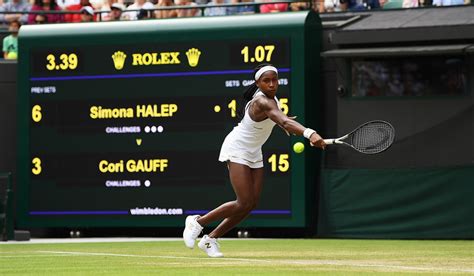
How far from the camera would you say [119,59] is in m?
22.8

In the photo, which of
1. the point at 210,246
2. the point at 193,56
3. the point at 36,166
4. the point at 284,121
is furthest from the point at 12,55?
the point at 284,121

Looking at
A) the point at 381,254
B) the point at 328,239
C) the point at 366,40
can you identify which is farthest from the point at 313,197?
the point at 381,254

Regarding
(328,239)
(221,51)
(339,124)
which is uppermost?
(221,51)

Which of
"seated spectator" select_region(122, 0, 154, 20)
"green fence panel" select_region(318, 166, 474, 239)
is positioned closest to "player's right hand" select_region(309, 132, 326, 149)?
"green fence panel" select_region(318, 166, 474, 239)

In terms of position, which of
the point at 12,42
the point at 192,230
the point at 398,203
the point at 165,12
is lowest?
the point at 398,203

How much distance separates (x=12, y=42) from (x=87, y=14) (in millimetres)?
1616

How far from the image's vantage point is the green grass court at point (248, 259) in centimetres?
1163

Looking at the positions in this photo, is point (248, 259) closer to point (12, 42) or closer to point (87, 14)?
point (87, 14)

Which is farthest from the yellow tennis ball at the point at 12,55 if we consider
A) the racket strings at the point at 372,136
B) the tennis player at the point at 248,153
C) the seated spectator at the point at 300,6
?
the racket strings at the point at 372,136

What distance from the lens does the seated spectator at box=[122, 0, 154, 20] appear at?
24.3 metres

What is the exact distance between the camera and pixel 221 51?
22.1 m

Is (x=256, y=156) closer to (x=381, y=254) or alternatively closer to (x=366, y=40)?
(x=381, y=254)

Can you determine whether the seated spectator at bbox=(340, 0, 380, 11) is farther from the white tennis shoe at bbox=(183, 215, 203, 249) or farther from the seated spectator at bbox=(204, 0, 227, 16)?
the white tennis shoe at bbox=(183, 215, 203, 249)

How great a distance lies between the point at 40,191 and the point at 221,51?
433cm
